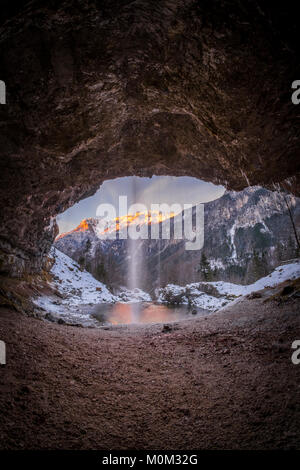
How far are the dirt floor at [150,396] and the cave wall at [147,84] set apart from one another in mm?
7187

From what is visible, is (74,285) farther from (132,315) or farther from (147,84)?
(147,84)

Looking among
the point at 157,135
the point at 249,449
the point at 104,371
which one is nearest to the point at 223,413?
the point at 249,449

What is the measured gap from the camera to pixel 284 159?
9.33 metres

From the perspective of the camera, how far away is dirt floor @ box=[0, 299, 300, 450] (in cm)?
259

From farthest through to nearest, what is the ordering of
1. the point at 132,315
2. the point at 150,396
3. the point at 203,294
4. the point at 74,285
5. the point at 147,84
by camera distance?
the point at 203,294, the point at 74,285, the point at 132,315, the point at 147,84, the point at 150,396

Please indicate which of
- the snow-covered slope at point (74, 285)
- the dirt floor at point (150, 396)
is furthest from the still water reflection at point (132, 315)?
the dirt floor at point (150, 396)

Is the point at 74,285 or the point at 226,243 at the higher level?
the point at 226,243

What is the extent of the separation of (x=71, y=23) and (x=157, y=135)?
344 inches

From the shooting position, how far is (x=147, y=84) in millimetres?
8539

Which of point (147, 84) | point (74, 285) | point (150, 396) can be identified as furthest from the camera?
point (74, 285)

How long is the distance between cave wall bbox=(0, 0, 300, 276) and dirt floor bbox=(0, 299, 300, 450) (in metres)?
7.19

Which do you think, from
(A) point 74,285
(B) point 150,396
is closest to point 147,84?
(B) point 150,396

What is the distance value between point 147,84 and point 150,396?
34.0 feet

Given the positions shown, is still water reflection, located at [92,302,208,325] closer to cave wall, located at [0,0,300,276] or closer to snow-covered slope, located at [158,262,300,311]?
snow-covered slope, located at [158,262,300,311]
